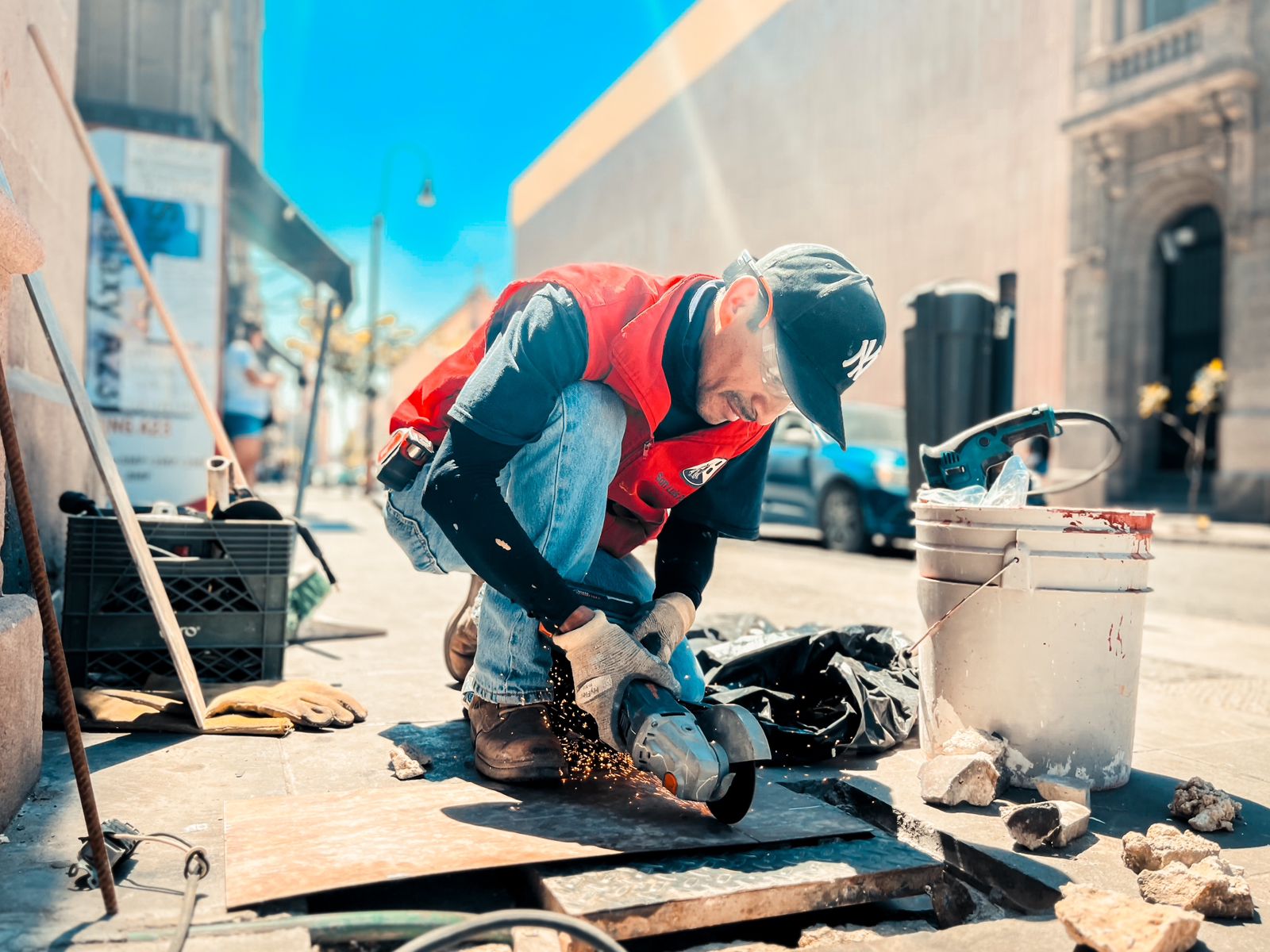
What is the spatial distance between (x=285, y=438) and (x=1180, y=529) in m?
70.4

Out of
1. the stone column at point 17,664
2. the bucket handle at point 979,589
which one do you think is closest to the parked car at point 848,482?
the bucket handle at point 979,589

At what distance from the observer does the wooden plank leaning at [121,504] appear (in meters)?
2.51

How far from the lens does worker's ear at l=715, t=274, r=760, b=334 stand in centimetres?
198

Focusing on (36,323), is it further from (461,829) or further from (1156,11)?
(1156,11)

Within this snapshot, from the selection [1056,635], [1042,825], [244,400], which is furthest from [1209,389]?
[1042,825]

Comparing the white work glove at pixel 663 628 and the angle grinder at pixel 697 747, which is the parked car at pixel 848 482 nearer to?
the white work glove at pixel 663 628

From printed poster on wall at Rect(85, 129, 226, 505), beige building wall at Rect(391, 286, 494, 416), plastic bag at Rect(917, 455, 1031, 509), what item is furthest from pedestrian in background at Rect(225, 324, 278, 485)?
beige building wall at Rect(391, 286, 494, 416)

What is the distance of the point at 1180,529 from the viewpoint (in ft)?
43.5

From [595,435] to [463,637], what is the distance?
104 cm

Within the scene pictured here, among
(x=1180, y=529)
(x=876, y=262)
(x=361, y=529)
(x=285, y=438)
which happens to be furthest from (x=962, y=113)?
(x=285, y=438)

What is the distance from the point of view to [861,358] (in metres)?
1.93

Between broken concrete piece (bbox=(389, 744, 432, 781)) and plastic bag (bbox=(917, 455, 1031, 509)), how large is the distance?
4.52 feet

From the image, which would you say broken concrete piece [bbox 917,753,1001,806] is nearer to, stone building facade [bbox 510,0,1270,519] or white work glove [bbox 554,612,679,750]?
white work glove [bbox 554,612,679,750]

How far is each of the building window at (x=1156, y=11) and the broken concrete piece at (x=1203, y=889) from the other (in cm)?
1930
